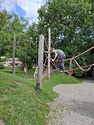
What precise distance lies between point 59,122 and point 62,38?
20.0 metres

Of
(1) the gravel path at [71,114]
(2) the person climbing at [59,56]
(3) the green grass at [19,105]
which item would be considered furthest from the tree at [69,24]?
(3) the green grass at [19,105]

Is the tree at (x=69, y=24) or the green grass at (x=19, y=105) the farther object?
the tree at (x=69, y=24)

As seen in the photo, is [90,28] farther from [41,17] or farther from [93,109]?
[93,109]

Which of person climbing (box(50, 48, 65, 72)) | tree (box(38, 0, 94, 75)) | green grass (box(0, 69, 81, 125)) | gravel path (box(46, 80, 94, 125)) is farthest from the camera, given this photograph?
tree (box(38, 0, 94, 75))

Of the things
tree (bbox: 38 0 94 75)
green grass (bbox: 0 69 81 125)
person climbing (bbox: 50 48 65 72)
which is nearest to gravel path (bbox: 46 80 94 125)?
green grass (bbox: 0 69 81 125)

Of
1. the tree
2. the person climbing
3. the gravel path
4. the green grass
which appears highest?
the tree

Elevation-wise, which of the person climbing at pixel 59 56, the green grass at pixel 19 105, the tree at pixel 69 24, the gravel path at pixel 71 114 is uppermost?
the tree at pixel 69 24

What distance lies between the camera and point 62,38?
1049 inches

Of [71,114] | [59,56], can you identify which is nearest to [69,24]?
[59,56]

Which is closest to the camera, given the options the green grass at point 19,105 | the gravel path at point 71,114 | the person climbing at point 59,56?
the green grass at point 19,105

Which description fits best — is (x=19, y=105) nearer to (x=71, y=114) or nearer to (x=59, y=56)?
(x=71, y=114)

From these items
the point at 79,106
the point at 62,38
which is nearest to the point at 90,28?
the point at 62,38

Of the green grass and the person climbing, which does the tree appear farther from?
the green grass

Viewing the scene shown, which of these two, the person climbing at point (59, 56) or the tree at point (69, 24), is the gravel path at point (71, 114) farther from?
the tree at point (69, 24)
